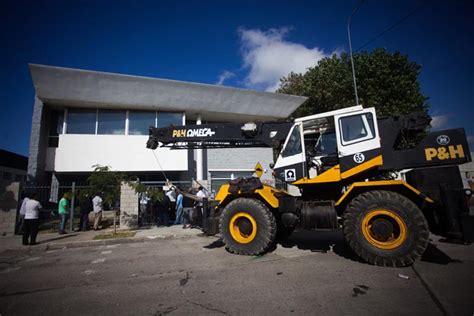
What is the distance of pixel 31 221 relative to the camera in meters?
7.73

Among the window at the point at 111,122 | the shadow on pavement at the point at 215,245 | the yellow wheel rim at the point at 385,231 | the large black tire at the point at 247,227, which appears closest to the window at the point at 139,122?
the window at the point at 111,122

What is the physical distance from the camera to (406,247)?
13.6 feet

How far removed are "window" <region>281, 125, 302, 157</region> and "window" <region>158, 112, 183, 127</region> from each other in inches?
452

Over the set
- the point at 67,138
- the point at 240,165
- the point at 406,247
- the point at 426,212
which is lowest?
the point at 406,247

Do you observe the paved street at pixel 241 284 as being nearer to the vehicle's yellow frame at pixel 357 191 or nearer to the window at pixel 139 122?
the vehicle's yellow frame at pixel 357 191

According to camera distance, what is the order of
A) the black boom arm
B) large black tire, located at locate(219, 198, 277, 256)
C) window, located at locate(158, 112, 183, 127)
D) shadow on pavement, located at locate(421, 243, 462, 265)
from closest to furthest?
shadow on pavement, located at locate(421, 243, 462, 265)
large black tire, located at locate(219, 198, 277, 256)
the black boom arm
window, located at locate(158, 112, 183, 127)

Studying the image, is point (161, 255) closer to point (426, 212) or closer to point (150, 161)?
point (426, 212)

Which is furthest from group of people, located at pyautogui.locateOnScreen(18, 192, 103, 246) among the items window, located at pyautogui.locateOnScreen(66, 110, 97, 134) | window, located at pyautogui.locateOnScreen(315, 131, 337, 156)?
window, located at pyautogui.locateOnScreen(315, 131, 337, 156)

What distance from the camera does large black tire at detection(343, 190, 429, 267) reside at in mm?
4105

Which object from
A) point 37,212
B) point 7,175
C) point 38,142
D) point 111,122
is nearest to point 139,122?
point 111,122

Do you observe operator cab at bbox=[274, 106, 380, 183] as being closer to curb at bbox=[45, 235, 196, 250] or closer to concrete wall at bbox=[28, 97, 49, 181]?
curb at bbox=[45, 235, 196, 250]

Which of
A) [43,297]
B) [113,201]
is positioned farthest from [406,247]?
[113,201]

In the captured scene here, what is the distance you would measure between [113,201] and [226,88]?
972 centimetres

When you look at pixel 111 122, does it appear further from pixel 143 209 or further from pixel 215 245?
pixel 215 245
